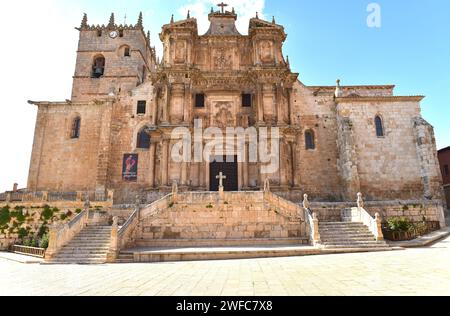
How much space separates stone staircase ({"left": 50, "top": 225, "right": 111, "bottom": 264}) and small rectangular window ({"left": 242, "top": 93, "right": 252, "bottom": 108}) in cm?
1517

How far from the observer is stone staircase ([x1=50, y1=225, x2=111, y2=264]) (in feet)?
45.0

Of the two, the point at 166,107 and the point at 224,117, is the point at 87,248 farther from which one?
the point at 224,117

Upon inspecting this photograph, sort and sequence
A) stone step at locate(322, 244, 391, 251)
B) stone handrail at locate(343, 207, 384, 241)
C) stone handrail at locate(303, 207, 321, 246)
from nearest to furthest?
1. stone step at locate(322, 244, 391, 251)
2. stone handrail at locate(303, 207, 321, 246)
3. stone handrail at locate(343, 207, 384, 241)

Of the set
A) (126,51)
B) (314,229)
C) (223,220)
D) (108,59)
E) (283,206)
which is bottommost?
(314,229)

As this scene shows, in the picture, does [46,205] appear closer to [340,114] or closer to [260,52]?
[260,52]

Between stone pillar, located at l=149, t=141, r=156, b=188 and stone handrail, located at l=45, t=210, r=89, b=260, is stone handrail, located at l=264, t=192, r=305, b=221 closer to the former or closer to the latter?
→ stone pillar, located at l=149, t=141, r=156, b=188

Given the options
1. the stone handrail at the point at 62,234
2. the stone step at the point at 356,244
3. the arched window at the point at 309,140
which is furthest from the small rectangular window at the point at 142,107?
the stone step at the point at 356,244

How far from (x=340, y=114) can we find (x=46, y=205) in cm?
2457

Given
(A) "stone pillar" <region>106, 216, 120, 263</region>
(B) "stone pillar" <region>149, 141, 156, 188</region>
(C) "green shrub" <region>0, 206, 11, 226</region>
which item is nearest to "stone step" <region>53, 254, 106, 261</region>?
(A) "stone pillar" <region>106, 216, 120, 263</region>

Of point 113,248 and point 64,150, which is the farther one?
point 64,150

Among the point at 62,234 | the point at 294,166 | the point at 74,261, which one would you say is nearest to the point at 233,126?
the point at 294,166

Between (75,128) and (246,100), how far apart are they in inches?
654

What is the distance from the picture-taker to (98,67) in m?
37.8
